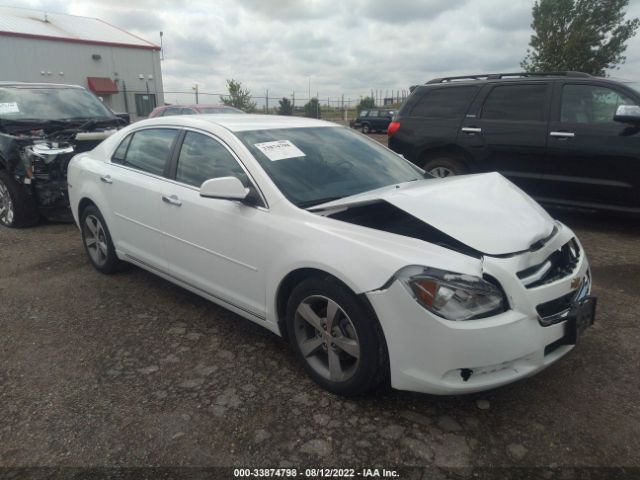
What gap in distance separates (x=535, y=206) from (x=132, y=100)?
33694 millimetres

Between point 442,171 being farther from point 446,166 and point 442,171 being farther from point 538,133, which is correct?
point 538,133

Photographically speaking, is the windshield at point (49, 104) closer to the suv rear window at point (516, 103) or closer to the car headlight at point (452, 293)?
the suv rear window at point (516, 103)

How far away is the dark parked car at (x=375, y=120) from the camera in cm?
2819

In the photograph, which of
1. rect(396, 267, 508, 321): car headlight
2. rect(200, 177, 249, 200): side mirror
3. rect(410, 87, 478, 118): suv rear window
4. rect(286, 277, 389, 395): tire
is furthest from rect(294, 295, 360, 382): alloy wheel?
rect(410, 87, 478, 118): suv rear window

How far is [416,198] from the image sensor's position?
2711 mm

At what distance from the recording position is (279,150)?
320 centimetres

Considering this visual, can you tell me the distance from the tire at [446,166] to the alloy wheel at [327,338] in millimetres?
4222

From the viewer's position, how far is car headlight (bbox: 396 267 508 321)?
7.19 feet

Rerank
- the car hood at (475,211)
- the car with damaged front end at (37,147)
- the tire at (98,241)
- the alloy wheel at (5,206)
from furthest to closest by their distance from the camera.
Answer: the alloy wheel at (5,206)
the car with damaged front end at (37,147)
the tire at (98,241)
the car hood at (475,211)

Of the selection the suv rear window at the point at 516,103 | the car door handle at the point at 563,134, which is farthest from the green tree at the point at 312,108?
the car door handle at the point at 563,134

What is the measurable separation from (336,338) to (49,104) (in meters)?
6.48

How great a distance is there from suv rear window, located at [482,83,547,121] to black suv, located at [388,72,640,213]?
0.04 ft

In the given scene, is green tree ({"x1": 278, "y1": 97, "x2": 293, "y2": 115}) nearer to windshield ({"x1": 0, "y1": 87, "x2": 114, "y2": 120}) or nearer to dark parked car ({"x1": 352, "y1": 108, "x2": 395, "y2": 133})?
dark parked car ({"x1": 352, "y1": 108, "x2": 395, "y2": 133})

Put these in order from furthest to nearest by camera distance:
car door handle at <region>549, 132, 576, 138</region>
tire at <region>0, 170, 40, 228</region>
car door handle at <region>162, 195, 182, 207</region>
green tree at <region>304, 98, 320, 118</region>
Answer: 1. green tree at <region>304, 98, 320, 118</region>
2. tire at <region>0, 170, 40, 228</region>
3. car door handle at <region>549, 132, 576, 138</region>
4. car door handle at <region>162, 195, 182, 207</region>
